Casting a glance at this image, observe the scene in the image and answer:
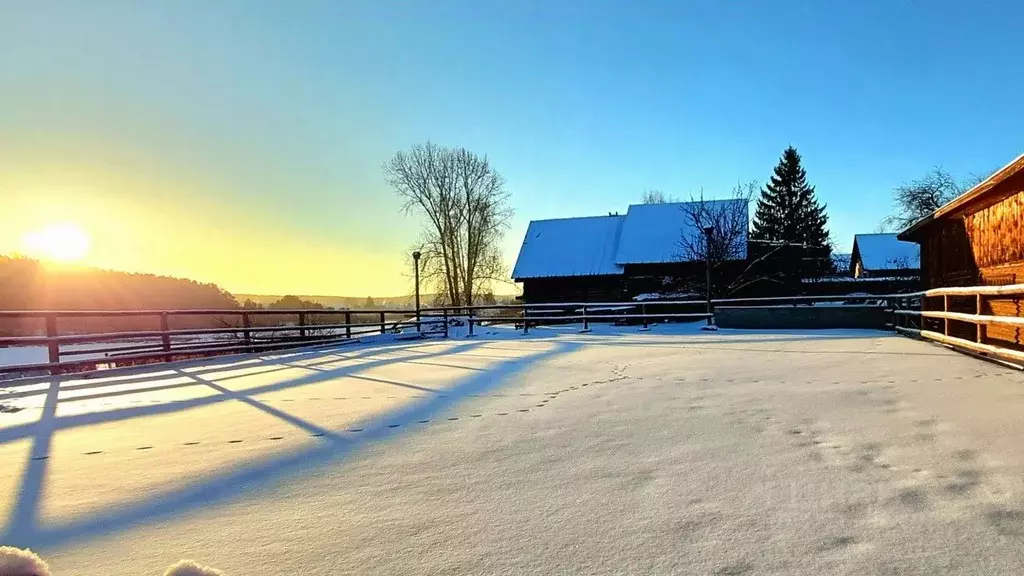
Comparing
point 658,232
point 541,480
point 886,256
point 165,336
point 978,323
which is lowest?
point 541,480

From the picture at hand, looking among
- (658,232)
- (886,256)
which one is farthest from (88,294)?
(886,256)

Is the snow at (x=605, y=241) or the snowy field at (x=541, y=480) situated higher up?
the snow at (x=605, y=241)

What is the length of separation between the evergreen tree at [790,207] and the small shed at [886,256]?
523cm

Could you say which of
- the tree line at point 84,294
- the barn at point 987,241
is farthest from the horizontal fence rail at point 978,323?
the tree line at point 84,294

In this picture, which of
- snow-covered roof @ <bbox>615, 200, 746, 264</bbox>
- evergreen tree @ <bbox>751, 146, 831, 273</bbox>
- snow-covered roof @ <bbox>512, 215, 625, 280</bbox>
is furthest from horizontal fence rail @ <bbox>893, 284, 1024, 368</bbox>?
evergreen tree @ <bbox>751, 146, 831, 273</bbox>

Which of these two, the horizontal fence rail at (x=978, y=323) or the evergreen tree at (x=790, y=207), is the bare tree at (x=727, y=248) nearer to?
the horizontal fence rail at (x=978, y=323)

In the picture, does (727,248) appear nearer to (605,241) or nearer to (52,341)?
(605,241)

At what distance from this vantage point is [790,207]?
42.8m

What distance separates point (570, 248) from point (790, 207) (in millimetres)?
24526

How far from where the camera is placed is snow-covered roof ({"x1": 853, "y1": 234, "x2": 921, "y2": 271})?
3322 cm

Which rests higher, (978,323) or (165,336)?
(165,336)

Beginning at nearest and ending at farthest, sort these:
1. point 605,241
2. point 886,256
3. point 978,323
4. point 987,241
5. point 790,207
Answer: point 978,323
point 987,241
point 605,241
point 886,256
point 790,207

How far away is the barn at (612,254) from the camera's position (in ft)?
82.8

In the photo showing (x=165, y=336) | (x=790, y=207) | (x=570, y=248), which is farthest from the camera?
(x=790, y=207)
